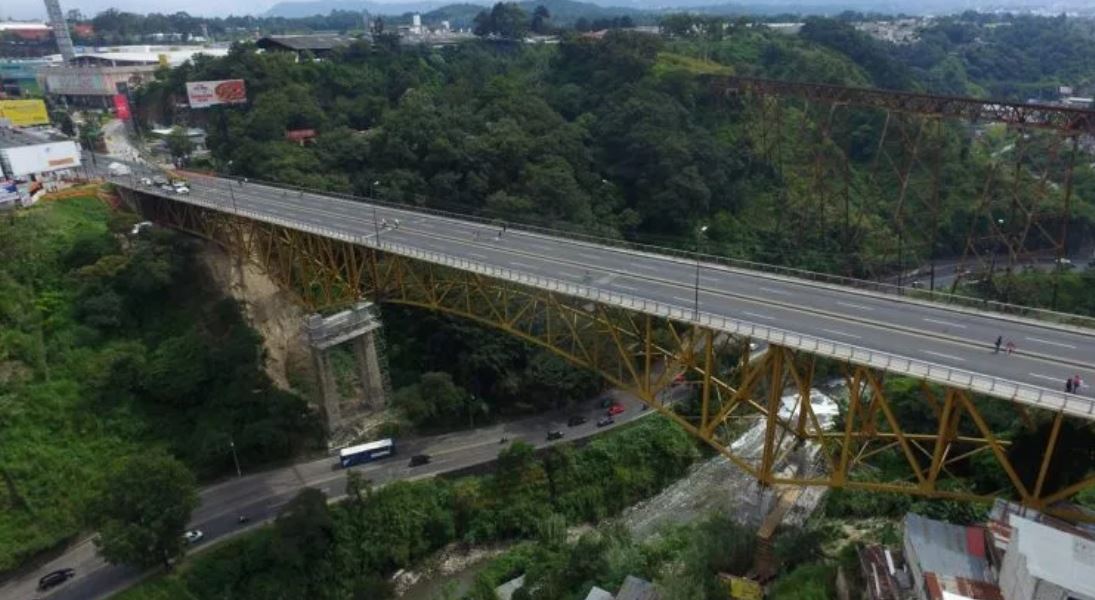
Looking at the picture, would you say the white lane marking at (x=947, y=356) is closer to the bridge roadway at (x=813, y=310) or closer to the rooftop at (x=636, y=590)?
the bridge roadway at (x=813, y=310)

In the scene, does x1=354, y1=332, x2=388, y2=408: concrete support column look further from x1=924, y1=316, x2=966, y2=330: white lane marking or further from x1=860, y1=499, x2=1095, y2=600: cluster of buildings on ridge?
x1=924, y1=316, x2=966, y2=330: white lane marking

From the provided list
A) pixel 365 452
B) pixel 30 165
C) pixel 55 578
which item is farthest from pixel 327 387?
pixel 30 165

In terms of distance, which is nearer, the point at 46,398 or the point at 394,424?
the point at 46,398

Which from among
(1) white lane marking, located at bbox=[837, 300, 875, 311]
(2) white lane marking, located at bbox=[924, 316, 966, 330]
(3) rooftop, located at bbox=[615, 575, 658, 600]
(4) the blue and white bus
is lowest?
(4) the blue and white bus

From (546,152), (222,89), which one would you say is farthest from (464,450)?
(222,89)

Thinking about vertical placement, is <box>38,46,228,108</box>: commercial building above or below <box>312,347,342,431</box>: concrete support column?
above

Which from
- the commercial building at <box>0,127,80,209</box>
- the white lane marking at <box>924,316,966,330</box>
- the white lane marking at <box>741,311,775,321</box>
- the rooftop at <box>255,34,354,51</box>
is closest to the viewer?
the white lane marking at <box>924,316,966,330</box>

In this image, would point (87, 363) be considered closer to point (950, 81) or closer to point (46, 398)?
point (46, 398)

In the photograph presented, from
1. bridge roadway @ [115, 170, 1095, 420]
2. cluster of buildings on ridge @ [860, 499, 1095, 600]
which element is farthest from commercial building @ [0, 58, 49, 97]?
cluster of buildings on ridge @ [860, 499, 1095, 600]
